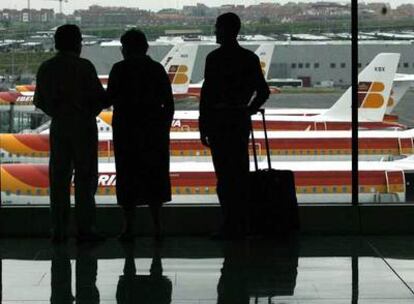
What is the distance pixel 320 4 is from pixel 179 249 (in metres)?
3.93

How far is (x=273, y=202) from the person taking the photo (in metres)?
5.94

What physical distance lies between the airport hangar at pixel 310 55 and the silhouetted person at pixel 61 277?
297cm

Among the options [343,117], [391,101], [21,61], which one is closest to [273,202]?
[21,61]

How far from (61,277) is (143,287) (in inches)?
20.8

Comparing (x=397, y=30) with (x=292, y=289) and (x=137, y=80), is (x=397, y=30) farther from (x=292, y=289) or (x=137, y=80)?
(x=292, y=289)

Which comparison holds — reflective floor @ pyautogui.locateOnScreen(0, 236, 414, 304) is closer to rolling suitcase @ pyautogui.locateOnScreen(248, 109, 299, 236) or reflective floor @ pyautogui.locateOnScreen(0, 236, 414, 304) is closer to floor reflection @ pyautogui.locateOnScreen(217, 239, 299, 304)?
floor reflection @ pyautogui.locateOnScreen(217, 239, 299, 304)

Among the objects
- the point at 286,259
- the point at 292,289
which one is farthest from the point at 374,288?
the point at 286,259

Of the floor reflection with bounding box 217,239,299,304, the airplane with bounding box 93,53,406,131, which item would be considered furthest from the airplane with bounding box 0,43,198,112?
the floor reflection with bounding box 217,239,299,304

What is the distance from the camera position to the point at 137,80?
5.89 meters

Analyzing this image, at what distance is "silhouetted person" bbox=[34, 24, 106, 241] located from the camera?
19.2 feet

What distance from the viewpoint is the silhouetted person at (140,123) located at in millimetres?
5898

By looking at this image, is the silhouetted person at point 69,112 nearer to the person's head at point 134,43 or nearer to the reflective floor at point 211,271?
the person's head at point 134,43

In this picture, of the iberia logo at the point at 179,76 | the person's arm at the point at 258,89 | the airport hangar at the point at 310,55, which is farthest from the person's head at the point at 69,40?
the iberia logo at the point at 179,76

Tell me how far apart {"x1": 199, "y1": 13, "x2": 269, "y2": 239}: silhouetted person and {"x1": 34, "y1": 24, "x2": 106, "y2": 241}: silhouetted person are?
707 mm
